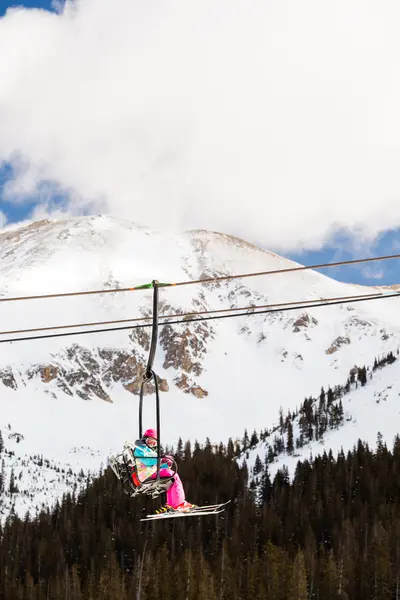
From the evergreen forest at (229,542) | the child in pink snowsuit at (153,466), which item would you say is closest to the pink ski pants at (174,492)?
the child in pink snowsuit at (153,466)

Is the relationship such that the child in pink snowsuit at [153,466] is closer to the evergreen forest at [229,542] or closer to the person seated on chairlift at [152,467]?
the person seated on chairlift at [152,467]

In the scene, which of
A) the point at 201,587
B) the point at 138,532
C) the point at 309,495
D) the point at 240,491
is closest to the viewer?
the point at 201,587

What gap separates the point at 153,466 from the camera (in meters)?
15.2

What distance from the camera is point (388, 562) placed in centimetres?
9169

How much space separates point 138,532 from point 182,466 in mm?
35810

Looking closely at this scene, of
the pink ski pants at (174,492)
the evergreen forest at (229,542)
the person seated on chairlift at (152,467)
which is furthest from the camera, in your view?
the evergreen forest at (229,542)

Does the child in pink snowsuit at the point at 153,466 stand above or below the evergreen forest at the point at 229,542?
above

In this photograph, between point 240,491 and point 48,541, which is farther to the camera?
point 240,491

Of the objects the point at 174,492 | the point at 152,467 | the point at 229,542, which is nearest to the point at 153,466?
the point at 152,467

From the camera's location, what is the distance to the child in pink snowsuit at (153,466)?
15.1 metres

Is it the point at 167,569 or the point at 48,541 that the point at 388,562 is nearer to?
the point at 167,569

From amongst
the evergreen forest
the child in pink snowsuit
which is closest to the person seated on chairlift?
the child in pink snowsuit

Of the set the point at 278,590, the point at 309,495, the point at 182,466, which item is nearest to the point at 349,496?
the point at 309,495

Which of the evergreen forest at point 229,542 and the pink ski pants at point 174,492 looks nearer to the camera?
the pink ski pants at point 174,492
